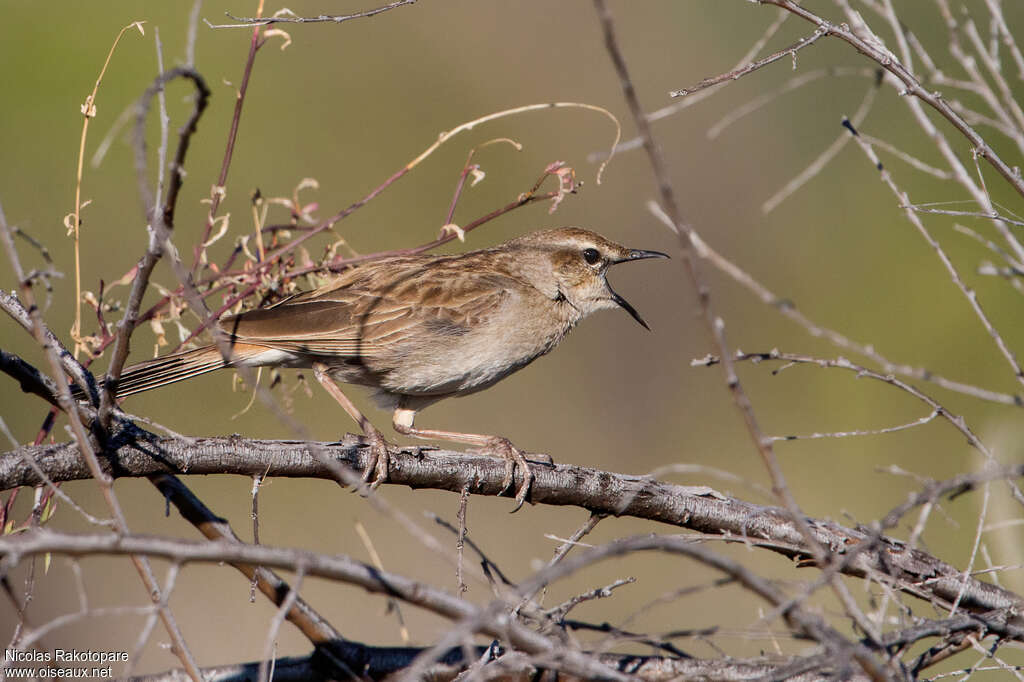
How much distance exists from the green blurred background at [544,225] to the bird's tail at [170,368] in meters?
3.17

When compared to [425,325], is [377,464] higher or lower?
lower

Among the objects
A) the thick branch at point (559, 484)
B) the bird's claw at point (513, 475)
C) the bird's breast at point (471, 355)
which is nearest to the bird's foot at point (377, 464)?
the thick branch at point (559, 484)

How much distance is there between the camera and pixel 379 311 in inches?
211

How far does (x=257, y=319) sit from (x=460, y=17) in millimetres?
6290

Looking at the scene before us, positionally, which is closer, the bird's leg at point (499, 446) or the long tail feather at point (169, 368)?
the bird's leg at point (499, 446)

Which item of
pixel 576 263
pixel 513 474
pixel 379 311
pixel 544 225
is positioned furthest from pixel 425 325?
pixel 544 225

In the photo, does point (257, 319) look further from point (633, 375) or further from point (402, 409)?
point (633, 375)

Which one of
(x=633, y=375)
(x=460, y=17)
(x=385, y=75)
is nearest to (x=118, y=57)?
(x=385, y=75)

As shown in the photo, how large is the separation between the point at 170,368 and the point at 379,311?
1.14 metres

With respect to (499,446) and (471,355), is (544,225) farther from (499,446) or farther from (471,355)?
(499,446)

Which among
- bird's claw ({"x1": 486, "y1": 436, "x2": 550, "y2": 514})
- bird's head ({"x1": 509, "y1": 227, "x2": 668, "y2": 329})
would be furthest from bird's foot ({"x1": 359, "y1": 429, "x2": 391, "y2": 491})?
bird's head ({"x1": 509, "y1": 227, "x2": 668, "y2": 329})

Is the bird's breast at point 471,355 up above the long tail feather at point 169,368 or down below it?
below

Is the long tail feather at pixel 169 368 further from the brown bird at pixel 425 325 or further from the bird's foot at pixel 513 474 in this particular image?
the bird's foot at pixel 513 474

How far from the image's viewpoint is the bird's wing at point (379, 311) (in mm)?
4969
